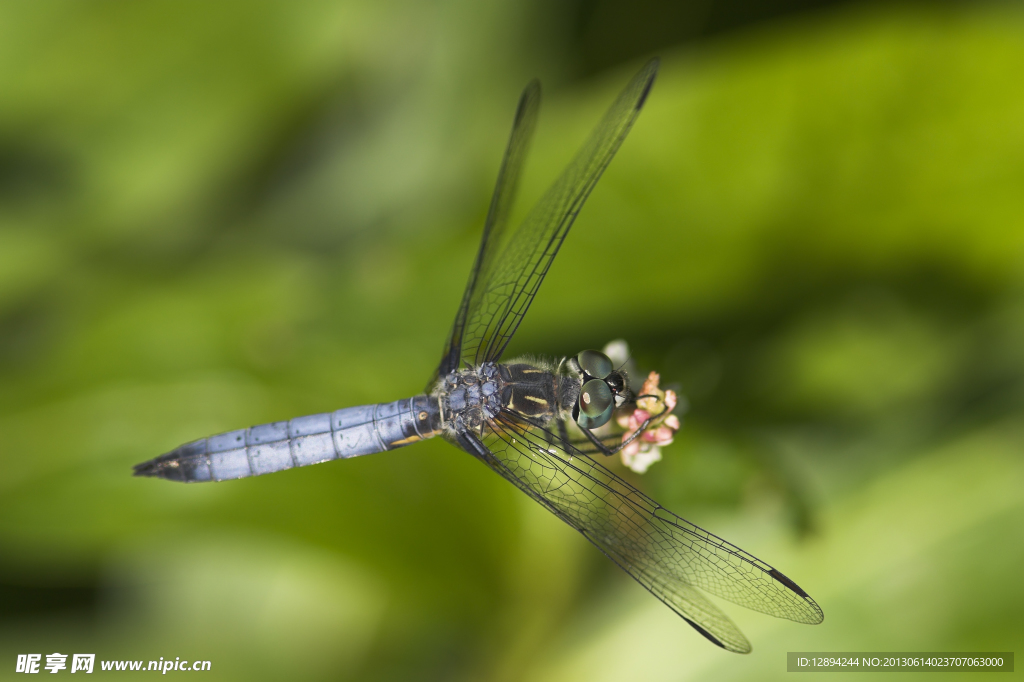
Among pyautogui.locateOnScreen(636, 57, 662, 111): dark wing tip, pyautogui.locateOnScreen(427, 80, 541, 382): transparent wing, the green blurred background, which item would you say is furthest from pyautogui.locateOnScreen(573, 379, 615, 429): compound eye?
pyautogui.locateOnScreen(636, 57, 662, 111): dark wing tip

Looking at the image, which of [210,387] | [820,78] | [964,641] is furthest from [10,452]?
[964,641]

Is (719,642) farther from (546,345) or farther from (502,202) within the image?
(502,202)

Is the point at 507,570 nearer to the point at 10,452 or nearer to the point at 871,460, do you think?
the point at 871,460

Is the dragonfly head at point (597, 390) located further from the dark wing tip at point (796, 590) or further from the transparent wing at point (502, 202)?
the dark wing tip at point (796, 590)

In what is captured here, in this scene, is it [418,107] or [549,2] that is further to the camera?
[418,107]

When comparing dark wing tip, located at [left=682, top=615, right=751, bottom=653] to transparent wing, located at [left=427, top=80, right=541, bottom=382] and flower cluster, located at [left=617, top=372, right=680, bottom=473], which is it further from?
transparent wing, located at [left=427, top=80, right=541, bottom=382]

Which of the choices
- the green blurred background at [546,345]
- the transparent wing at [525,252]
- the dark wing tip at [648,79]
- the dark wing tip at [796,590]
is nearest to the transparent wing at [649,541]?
the dark wing tip at [796,590]
